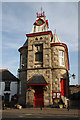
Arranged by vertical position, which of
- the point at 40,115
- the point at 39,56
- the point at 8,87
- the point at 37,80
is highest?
the point at 39,56

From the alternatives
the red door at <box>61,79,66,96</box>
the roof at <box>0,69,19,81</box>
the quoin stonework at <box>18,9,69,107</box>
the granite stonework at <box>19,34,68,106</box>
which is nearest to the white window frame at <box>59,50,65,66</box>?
the quoin stonework at <box>18,9,69,107</box>

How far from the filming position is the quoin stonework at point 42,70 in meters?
18.1

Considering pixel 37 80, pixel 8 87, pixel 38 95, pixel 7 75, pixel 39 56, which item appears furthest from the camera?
pixel 7 75

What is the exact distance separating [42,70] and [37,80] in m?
1.82

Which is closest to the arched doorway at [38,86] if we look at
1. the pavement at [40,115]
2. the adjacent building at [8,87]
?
the adjacent building at [8,87]

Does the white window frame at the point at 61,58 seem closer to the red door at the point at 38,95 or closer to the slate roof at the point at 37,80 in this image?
the slate roof at the point at 37,80

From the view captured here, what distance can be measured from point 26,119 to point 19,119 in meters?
0.50

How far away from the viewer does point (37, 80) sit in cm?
1816

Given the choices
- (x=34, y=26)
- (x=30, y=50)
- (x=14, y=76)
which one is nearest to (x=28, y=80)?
(x=30, y=50)

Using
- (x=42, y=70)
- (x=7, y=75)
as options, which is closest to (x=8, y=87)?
(x=7, y=75)

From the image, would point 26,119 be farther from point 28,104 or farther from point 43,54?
point 43,54

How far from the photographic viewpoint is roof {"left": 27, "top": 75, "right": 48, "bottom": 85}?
58.4 feet

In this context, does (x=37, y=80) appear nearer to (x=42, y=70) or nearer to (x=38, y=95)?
(x=42, y=70)

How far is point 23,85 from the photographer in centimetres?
1992
